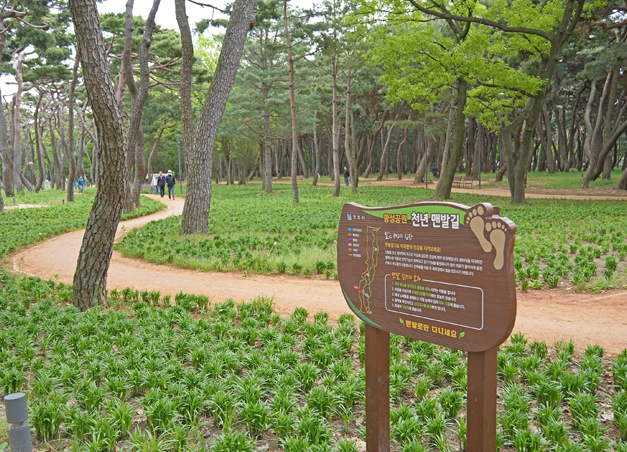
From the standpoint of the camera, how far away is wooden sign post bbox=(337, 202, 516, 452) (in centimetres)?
256

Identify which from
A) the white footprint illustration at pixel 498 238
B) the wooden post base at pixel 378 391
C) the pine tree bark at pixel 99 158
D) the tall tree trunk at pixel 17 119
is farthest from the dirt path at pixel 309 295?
the tall tree trunk at pixel 17 119

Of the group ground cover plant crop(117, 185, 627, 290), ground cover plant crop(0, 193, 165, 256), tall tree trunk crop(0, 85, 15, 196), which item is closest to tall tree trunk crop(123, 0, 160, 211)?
ground cover plant crop(0, 193, 165, 256)

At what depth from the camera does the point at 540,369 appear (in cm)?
471

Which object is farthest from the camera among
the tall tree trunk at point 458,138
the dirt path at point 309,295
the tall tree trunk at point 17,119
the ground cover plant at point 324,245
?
the tall tree trunk at point 17,119

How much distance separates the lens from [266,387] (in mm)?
4406

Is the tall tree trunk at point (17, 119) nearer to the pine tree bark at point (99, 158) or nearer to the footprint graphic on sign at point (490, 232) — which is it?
the pine tree bark at point (99, 158)

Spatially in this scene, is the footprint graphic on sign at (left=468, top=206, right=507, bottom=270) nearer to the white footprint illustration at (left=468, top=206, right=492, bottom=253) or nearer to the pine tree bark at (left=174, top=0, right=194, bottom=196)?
the white footprint illustration at (left=468, top=206, right=492, bottom=253)

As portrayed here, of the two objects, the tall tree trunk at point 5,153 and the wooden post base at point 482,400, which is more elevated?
the tall tree trunk at point 5,153

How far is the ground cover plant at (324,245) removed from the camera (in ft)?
27.7

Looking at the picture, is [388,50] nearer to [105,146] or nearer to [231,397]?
[105,146]

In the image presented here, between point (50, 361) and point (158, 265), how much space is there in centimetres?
562

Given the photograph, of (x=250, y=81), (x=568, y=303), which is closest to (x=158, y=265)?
(x=568, y=303)

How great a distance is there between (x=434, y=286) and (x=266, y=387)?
88.5 inches

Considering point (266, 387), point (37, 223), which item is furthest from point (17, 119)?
point (266, 387)
